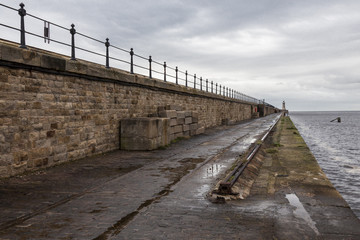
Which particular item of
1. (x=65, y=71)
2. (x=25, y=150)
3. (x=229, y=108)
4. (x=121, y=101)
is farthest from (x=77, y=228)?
(x=229, y=108)

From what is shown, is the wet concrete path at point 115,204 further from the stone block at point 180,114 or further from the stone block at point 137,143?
the stone block at point 180,114

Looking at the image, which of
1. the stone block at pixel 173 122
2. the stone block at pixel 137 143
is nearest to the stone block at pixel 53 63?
the stone block at pixel 137 143

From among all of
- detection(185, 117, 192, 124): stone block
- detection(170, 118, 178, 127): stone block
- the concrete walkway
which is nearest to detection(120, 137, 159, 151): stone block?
detection(170, 118, 178, 127): stone block

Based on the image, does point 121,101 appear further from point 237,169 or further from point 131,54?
point 237,169

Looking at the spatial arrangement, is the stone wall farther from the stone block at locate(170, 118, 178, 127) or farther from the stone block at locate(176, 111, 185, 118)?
the stone block at locate(176, 111, 185, 118)

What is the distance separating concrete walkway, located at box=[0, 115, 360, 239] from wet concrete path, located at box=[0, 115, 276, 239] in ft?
0.04

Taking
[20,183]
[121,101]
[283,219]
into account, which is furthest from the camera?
[121,101]

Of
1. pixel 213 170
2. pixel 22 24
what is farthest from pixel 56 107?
pixel 213 170

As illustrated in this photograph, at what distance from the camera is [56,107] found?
8.02 metres

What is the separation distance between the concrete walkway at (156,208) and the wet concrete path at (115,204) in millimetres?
12

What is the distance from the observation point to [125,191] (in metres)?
Answer: 5.59

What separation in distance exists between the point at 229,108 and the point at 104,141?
24241mm

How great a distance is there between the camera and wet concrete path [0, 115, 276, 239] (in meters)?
3.77

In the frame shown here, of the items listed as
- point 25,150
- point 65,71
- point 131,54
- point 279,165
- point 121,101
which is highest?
point 131,54
